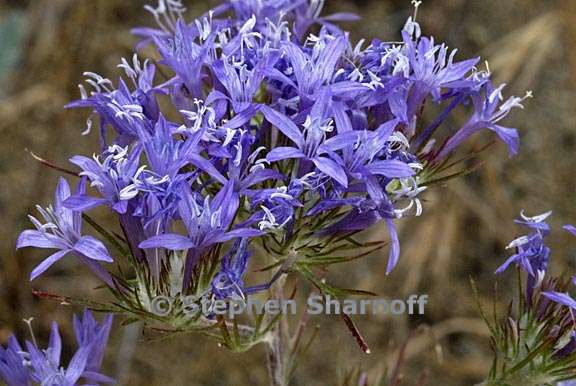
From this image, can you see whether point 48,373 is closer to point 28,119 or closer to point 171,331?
point 171,331

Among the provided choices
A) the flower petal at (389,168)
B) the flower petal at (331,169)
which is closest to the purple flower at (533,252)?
the flower petal at (389,168)

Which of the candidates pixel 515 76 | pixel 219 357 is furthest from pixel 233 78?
pixel 515 76

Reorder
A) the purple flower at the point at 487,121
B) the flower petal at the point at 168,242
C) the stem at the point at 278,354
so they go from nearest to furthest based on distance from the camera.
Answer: the flower petal at the point at 168,242, the purple flower at the point at 487,121, the stem at the point at 278,354

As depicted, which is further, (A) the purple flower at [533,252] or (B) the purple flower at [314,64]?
(A) the purple flower at [533,252]

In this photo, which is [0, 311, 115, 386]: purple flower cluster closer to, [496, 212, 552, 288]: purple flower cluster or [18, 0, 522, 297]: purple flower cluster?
[18, 0, 522, 297]: purple flower cluster

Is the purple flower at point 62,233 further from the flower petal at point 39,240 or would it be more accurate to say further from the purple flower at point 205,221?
the purple flower at point 205,221

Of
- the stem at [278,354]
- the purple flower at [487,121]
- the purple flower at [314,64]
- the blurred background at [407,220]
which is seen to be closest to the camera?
the purple flower at [314,64]

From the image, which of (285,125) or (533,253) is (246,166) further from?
(533,253)
